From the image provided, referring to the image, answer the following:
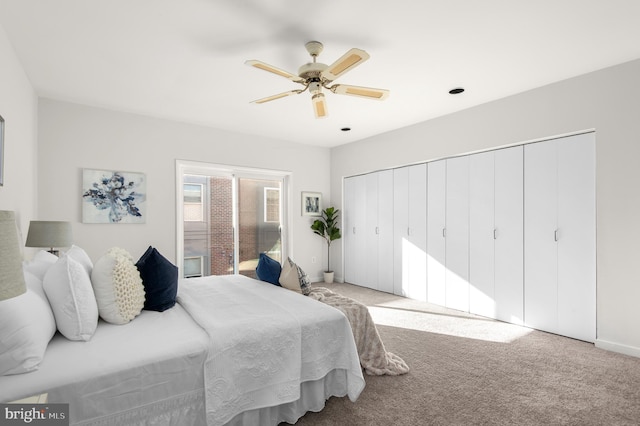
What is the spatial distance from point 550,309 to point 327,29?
3.59m

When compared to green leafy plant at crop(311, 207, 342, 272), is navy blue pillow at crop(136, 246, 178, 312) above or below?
below

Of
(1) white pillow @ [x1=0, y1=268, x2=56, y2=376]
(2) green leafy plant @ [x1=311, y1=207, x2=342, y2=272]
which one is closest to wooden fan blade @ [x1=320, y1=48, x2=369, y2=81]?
(1) white pillow @ [x1=0, y1=268, x2=56, y2=376]

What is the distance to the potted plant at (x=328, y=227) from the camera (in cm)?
604

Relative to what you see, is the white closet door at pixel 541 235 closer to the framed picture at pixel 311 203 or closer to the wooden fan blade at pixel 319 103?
the wooden fan blade at pixel 319 103

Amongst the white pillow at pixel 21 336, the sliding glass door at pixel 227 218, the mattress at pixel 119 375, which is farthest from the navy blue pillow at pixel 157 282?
the sliding glass door at pixel 227 218

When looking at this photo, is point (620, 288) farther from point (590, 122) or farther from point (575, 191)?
point (590, 122)

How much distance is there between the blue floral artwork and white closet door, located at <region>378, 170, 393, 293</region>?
11.8 feet

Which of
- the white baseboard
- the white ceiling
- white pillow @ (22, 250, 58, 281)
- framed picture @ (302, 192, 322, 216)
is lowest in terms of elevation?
the white baseboard

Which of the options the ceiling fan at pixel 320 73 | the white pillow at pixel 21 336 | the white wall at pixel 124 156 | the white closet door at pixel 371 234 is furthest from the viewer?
the white closet door at pixel 371 234

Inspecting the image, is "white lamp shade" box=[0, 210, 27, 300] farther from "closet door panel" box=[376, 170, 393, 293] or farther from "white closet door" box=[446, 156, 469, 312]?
"closet door panel" box=[376, 170, 393, 293]

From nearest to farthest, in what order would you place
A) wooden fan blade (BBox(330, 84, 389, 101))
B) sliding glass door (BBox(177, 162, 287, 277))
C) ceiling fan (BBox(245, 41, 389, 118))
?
1. ceiling fan (BBox(245, 41, 389, 118))
2. wooden fan blade (BBox(330, 84, 389, 101))
3. sliding glass door (BBox(177, 162, 287, 277))

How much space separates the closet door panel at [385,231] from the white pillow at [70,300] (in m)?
4.28

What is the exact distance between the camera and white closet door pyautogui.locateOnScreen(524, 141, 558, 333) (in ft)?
11.4

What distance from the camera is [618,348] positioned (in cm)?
299
